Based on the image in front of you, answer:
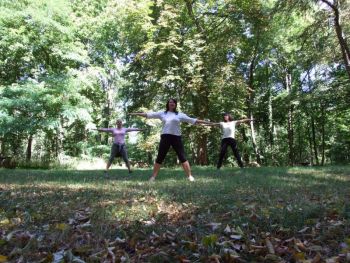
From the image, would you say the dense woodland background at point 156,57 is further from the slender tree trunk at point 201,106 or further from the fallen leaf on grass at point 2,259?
the fallen leaf on grass at point 2,259

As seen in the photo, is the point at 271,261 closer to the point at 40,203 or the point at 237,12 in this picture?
→ the point at 40,203

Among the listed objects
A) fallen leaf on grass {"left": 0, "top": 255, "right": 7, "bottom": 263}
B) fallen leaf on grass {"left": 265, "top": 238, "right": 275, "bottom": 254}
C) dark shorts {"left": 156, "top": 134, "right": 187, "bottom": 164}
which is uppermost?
dark shorts {"left": 156, "top": 134, "right": 187, "bottom": 164}

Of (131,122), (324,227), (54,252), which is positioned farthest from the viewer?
(131,122)

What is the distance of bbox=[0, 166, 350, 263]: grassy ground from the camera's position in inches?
133

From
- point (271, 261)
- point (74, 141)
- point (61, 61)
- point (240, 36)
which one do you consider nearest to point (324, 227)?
point (271, 261)

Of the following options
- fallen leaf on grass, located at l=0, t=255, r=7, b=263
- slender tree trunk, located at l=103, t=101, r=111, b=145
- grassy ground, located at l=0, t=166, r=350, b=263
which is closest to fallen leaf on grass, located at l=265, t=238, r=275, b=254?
grassy ground, located at l=0, t=166, r=350, b=263

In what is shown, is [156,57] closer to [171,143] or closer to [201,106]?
[201,106]

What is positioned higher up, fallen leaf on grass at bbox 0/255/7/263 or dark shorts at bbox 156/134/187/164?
dark shorts at bbox 156/134/187/164

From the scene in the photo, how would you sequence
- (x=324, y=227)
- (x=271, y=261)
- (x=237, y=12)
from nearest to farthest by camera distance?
→ (x=271, y=261) → (x=324, y=227) → (x=237, y=12)

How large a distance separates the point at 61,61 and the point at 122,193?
2608cm

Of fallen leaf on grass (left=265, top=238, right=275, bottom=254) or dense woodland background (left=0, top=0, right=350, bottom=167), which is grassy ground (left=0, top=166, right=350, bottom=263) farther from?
dense woodland background (left=0, top=0, right=350, bottom=167)

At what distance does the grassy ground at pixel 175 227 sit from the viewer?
11.1 ft

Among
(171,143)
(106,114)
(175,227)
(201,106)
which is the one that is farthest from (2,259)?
(106,114)

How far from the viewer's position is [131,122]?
35594 mm
